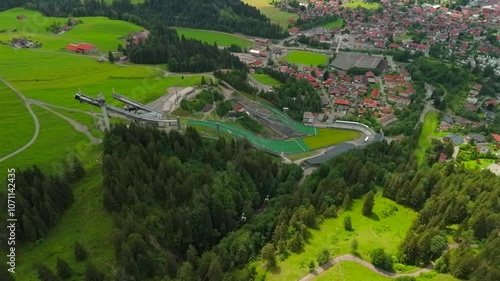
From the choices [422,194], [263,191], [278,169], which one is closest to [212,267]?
[263,191]

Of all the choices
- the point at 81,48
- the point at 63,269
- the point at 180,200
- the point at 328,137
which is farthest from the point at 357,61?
the point at 63,269

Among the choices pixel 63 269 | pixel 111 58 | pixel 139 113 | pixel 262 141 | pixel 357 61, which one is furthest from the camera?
pixel 357 61

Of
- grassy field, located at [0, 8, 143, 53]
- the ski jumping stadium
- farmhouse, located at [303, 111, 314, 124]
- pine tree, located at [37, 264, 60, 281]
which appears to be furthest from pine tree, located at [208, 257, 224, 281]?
grassy field, located at [0, 8, 143, 53]

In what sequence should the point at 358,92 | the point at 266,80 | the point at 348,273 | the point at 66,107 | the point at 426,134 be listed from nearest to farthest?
1. the point at 348,273
2. the point at 66,107
3. the point at 426,134
4. the point at 358,92
5. the point at 266,80

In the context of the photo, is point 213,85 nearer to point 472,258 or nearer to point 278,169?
point 278,169

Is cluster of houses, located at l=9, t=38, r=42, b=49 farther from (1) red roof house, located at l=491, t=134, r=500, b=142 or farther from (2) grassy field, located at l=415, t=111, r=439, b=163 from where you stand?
(1) red roof house, located at l=491, t=134, r=500, b=142

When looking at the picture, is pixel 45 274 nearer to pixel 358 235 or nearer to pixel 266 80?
pixel 358 235
